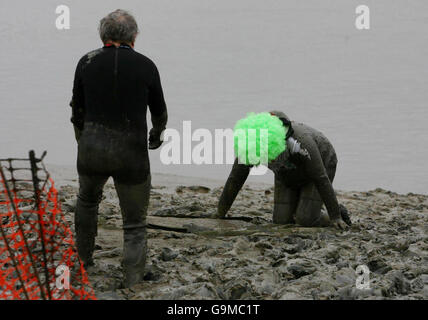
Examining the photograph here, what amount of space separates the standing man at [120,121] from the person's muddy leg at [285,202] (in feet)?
9.29

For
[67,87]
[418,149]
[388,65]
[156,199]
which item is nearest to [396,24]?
[388,65]

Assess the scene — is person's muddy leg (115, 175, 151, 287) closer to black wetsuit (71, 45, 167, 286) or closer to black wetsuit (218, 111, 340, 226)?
black wetsuit (71, 45, 167, 286)

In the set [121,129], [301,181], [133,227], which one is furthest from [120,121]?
[301,181]

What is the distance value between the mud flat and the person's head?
178cm

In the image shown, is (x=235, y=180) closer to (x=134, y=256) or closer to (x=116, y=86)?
(x=134, y=256)

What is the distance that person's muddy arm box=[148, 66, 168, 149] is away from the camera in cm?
452

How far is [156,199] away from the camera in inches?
344

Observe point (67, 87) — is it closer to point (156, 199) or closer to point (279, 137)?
point (156, 199)

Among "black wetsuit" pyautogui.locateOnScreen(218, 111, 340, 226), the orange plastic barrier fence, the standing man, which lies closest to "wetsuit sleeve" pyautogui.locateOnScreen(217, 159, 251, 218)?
"black wetsuit" pyautogui.locateOnScreen(218, 111, 340, 226)

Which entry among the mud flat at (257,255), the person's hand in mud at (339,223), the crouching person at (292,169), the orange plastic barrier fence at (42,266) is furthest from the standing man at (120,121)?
the person's hand in mud at (339,223)

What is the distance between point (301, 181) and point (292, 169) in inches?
11.5

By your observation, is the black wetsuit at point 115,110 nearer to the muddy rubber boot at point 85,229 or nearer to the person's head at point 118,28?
the person's head at point 118,28

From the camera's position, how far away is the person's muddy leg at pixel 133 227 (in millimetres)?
4516

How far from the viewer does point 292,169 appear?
6719 mm
